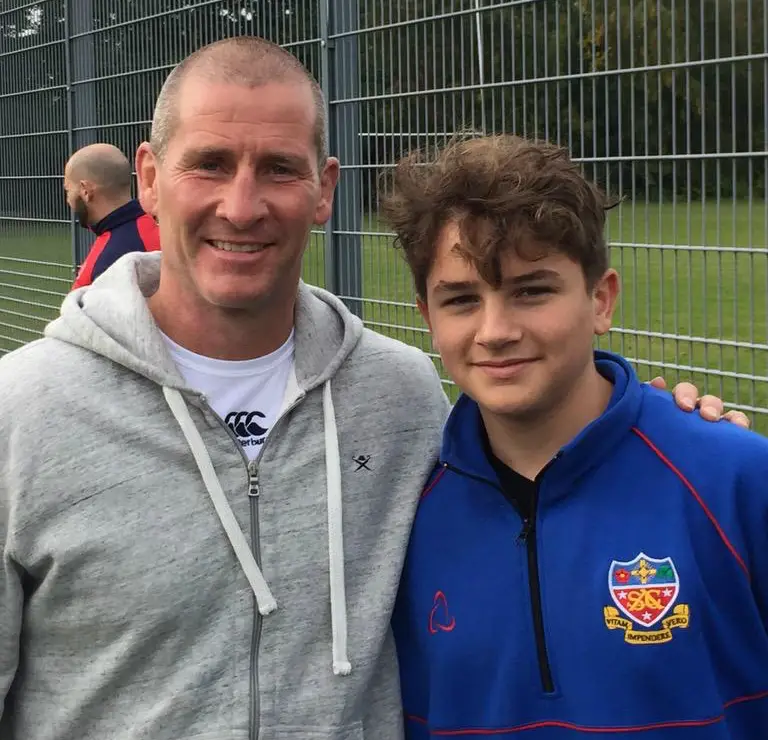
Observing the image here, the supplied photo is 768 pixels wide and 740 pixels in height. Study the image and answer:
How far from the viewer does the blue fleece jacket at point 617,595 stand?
2.33 metres

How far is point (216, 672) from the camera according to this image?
2.46m

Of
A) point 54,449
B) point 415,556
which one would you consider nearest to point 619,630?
point 415,556

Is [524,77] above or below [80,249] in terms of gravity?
above

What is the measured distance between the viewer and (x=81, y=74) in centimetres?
891

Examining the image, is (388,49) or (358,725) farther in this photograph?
(388,49)

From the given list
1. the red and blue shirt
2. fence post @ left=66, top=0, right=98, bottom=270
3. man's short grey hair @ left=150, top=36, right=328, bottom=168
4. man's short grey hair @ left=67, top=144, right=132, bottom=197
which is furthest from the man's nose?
fence post @ left=66, top=0, right=98, bottom=270

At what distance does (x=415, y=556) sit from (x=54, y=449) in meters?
0.78

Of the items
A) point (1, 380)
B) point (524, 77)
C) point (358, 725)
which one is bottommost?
point (358, 725)

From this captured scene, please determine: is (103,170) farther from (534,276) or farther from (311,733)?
(311,733)

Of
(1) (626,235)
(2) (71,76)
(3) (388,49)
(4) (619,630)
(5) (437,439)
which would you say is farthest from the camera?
(2) (71,76)

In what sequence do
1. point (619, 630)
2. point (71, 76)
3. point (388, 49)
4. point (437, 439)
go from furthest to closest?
point (71, 76)
point (388, 49)
point (437, 439)
point (619, 630)

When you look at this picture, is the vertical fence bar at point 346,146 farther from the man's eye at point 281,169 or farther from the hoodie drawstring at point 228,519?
the hoodie drawstring at point 228,519

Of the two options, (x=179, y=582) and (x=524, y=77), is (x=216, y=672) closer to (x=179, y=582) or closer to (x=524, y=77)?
(x=179, y=582)

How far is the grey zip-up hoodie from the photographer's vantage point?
95.8 inches
